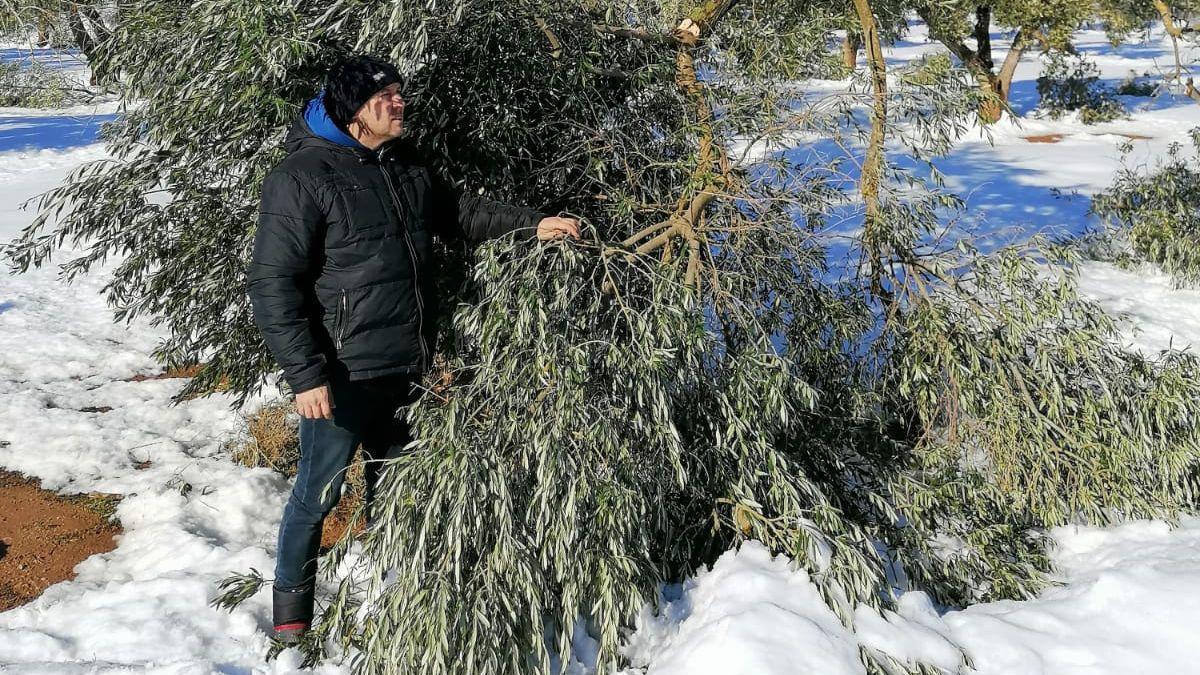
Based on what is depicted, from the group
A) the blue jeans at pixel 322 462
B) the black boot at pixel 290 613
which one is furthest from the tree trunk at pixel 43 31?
the black boot at pixel 290 613

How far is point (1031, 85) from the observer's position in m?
24.7

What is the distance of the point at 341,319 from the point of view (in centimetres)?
308

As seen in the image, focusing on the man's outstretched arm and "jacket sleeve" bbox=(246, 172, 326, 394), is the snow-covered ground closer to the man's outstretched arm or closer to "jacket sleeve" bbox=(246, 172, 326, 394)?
"jacket sleeve" bbox=(246, 172, 326, 394)

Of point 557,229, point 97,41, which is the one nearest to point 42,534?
point 97,41

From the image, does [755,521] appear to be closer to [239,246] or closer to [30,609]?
[239,246]

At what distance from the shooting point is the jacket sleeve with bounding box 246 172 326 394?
9.59ft

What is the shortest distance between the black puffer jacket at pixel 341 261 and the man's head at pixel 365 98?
0.06m

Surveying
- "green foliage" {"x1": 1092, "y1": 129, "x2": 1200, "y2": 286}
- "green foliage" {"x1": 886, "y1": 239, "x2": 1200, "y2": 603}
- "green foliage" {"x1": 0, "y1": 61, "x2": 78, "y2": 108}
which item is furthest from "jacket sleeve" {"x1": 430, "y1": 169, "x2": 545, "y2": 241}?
"green foliage" {"x1": 1092, "y1": 129, "x2": 1200, "y2": 286}

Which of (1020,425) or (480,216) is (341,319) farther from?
(1020,425)

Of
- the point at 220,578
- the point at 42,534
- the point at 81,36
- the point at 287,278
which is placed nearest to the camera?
the point at 287,278

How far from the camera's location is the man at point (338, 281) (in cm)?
294

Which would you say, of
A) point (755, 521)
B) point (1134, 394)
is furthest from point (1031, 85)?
point (755, 521)

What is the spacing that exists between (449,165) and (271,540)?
6.16 ft

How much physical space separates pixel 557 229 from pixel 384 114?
0.73m
